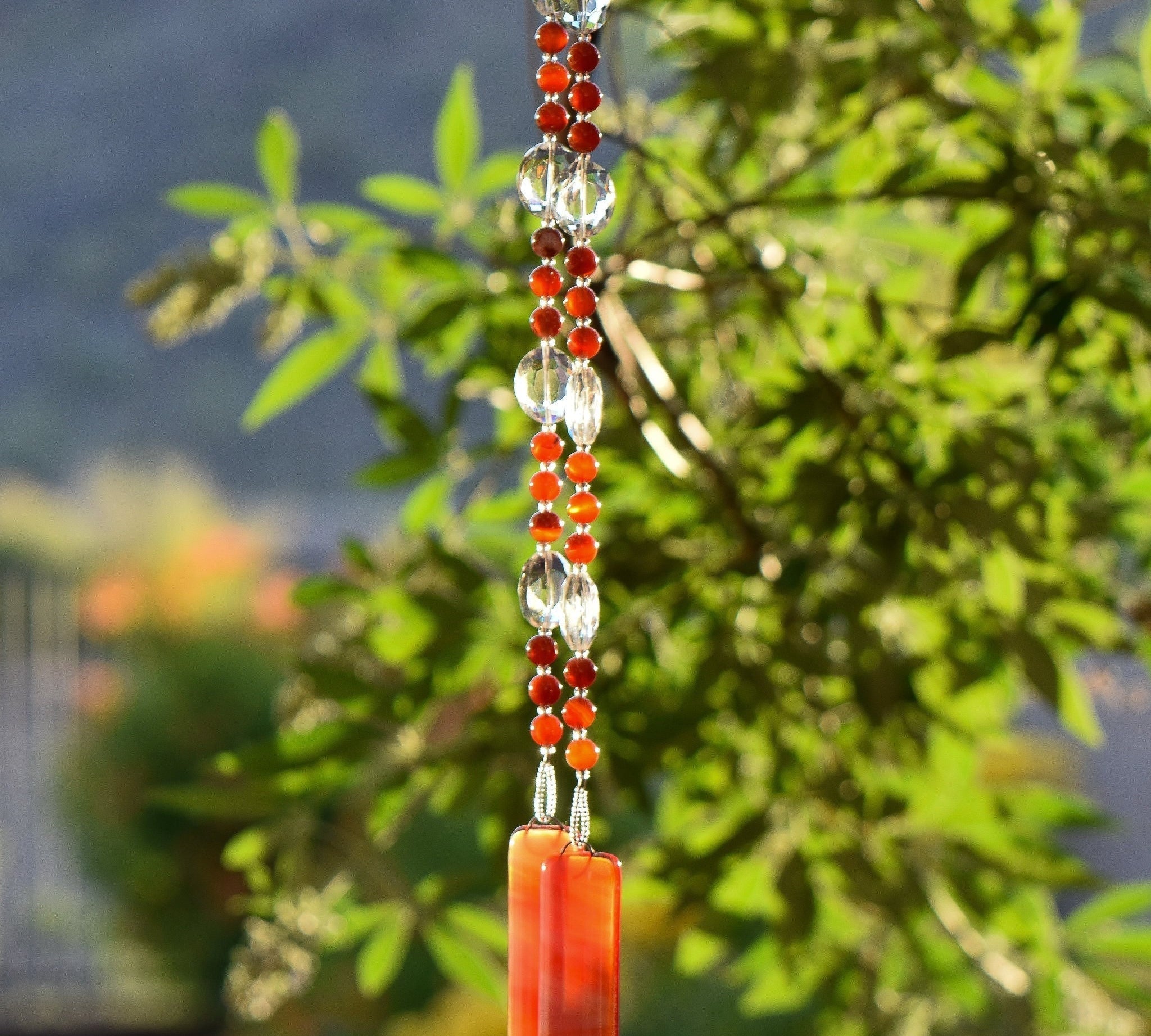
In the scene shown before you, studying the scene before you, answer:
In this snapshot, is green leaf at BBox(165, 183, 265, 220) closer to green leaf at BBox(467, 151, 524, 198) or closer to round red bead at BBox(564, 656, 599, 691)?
green leaf at BBox(467, 151, 524, 198)

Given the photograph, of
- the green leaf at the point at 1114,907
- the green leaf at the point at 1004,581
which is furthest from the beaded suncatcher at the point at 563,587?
the green leaf at the point at 1114,907

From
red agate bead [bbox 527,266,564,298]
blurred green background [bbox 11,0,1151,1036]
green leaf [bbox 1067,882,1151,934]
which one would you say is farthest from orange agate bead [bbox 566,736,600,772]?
green leaf [bbox 1067,882,1151,934]

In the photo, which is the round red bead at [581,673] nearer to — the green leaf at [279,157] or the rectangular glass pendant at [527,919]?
the rectangular glass pendant at [527,919]

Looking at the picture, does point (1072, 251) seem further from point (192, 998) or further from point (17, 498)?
point (17, 498)

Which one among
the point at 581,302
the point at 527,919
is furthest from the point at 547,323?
the point at 527,919

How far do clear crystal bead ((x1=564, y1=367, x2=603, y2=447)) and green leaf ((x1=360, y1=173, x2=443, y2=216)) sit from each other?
0.33 m

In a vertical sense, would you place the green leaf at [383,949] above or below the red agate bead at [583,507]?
below

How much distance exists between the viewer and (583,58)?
0.31 m

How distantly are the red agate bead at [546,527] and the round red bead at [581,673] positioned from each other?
29 millimetres

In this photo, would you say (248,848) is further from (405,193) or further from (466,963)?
(405,193)

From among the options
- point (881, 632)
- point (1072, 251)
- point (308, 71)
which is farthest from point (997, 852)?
point (308, 71)

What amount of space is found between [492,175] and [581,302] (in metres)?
0.35

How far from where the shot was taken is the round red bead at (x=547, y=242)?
307 millimetres

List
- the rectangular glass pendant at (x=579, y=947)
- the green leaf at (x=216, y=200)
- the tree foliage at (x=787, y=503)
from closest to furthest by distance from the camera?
the rectangular glass pendant at (x=579, y=947), the tree foliage at (x=787, y=503), the green leaf at (x=216, y=200)
